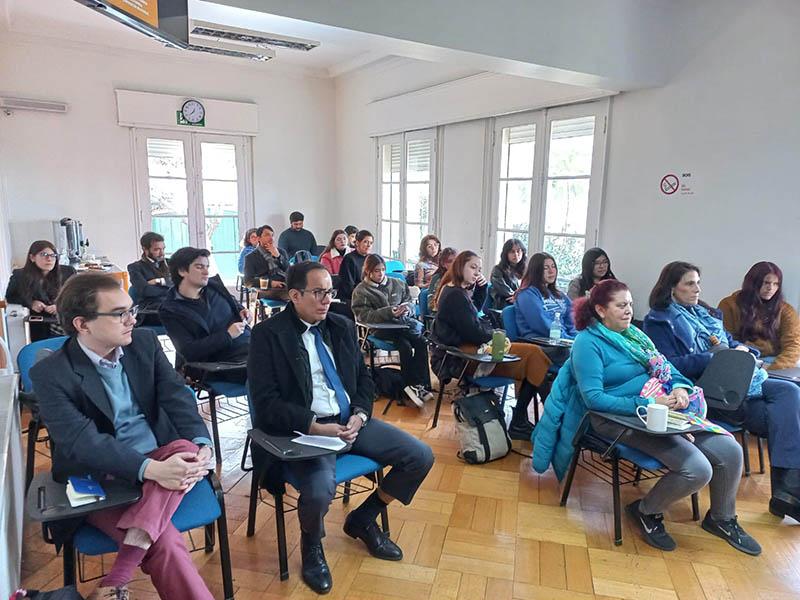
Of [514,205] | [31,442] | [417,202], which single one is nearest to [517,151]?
[514,205]

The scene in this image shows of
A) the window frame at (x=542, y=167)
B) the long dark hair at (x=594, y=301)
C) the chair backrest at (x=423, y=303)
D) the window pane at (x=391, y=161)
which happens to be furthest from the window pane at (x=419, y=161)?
the long dark hair at (x=594, y=301)

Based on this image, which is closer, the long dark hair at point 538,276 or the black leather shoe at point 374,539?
the black leather shoe at point 374,539

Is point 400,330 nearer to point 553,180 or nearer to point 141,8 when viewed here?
point 553,180

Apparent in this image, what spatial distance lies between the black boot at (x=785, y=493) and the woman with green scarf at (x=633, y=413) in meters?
0.30

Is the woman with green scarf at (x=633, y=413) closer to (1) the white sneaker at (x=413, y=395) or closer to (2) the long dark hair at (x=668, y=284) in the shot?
(2) the long dark hair at (x=668, y=284)

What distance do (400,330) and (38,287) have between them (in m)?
2.62

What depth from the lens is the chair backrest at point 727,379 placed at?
260 cm

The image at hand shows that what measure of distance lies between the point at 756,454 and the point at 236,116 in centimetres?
720

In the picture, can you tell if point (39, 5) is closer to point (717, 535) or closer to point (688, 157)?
point (688, 157)

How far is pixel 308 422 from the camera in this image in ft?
6.78

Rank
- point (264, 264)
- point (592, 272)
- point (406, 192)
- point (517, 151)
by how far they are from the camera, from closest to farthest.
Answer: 1. point (592, 272)
2. point (517, 151)
3. point (264, 264)
4. point (406, 192)

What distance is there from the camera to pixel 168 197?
24.5 ft

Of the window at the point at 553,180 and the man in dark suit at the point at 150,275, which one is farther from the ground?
the window at the point at 553,180

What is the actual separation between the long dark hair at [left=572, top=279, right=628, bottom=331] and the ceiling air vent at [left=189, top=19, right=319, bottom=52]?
4125 mm
